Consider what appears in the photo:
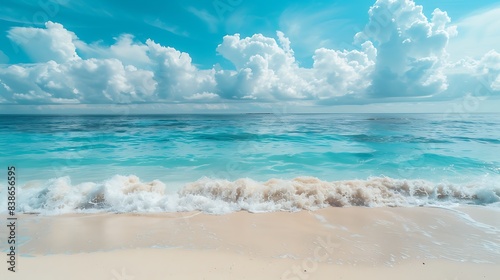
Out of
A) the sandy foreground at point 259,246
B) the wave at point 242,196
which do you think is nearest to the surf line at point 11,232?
the sandy foreground at point 259,246

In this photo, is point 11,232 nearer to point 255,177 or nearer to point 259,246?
point 259,246

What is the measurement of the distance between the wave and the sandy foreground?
1.52ft

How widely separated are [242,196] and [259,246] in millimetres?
2738

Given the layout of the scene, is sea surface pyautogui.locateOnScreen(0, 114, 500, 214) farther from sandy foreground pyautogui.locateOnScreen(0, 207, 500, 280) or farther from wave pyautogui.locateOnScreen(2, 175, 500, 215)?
sandy foreground pyautogui.locateOnScreen(0, 207, 500, 280)

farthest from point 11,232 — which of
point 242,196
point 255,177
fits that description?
point 255,177

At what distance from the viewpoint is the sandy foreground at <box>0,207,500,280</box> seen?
14.0ft

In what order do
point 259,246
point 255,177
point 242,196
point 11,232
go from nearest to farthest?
point 259,246, point 11,232, point 242,196, point 255,177

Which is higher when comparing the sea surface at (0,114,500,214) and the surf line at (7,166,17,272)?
the sea surface at (0,114,500,214)

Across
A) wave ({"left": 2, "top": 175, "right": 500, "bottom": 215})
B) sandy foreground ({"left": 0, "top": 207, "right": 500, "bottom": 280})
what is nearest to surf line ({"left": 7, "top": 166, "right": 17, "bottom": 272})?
sandy foreground ({"left": 0, "top": 207, "right": 500, "bottom": 280})

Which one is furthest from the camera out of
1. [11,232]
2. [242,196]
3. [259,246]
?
[242,196]

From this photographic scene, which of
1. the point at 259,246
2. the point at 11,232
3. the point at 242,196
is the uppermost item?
the point at 242,196

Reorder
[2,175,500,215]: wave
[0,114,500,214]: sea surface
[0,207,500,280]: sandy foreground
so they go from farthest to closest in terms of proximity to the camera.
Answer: [0,114,500,214]: sea surface, [2,175,500,215]: wave, [0,207,500,280]: sandy foreground

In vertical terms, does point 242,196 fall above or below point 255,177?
above

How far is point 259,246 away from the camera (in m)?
5.07
